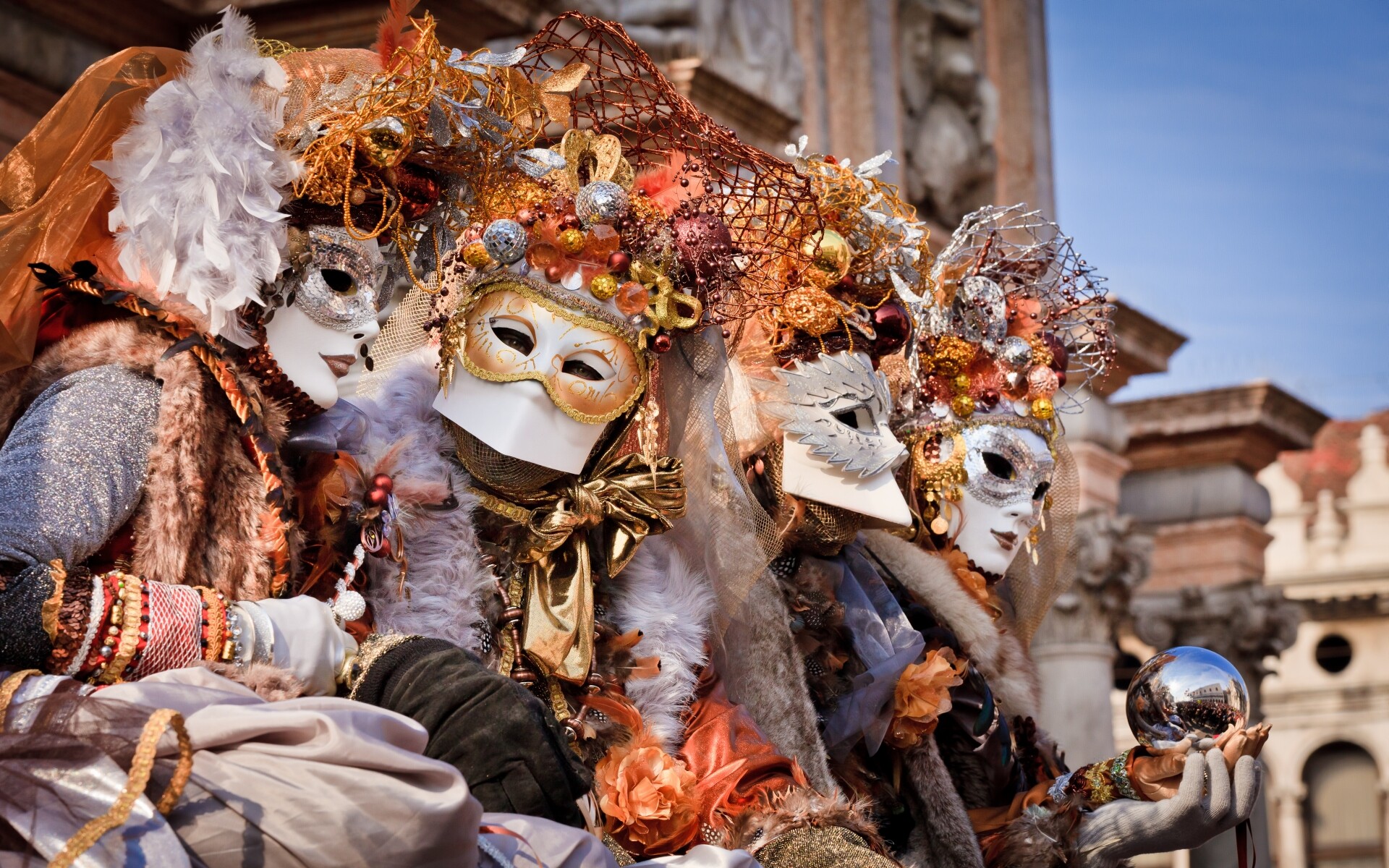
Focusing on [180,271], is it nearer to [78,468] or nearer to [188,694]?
[78,468]

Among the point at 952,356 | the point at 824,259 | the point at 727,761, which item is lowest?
the point at 727,761

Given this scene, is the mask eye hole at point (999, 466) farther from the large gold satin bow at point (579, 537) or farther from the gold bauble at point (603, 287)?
the gold bauble at point (603, 287)

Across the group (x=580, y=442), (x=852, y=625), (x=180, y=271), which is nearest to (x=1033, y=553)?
(x=852, y=625)

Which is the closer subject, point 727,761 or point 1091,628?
point 727,761

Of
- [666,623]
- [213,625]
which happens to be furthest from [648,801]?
[213,625]

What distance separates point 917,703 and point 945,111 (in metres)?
5.70

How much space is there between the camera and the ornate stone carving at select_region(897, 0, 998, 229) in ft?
28.1

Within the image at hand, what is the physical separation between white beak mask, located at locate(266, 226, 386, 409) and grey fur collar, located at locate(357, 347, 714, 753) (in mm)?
225

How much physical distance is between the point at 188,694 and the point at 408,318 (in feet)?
4.38

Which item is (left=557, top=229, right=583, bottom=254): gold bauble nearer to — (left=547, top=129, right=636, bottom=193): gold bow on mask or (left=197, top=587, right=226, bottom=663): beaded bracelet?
(left=547, top=129, right=636, bottom=193): gold bow on mask

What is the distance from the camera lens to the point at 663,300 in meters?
3.28

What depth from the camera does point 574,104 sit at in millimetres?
3504

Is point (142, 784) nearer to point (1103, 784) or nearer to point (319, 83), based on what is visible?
point (319, 83)

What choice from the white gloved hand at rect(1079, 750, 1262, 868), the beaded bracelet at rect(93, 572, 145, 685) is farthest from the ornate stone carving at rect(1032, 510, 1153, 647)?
the beaded bracelet at rect(93, 572, 145, 685)
